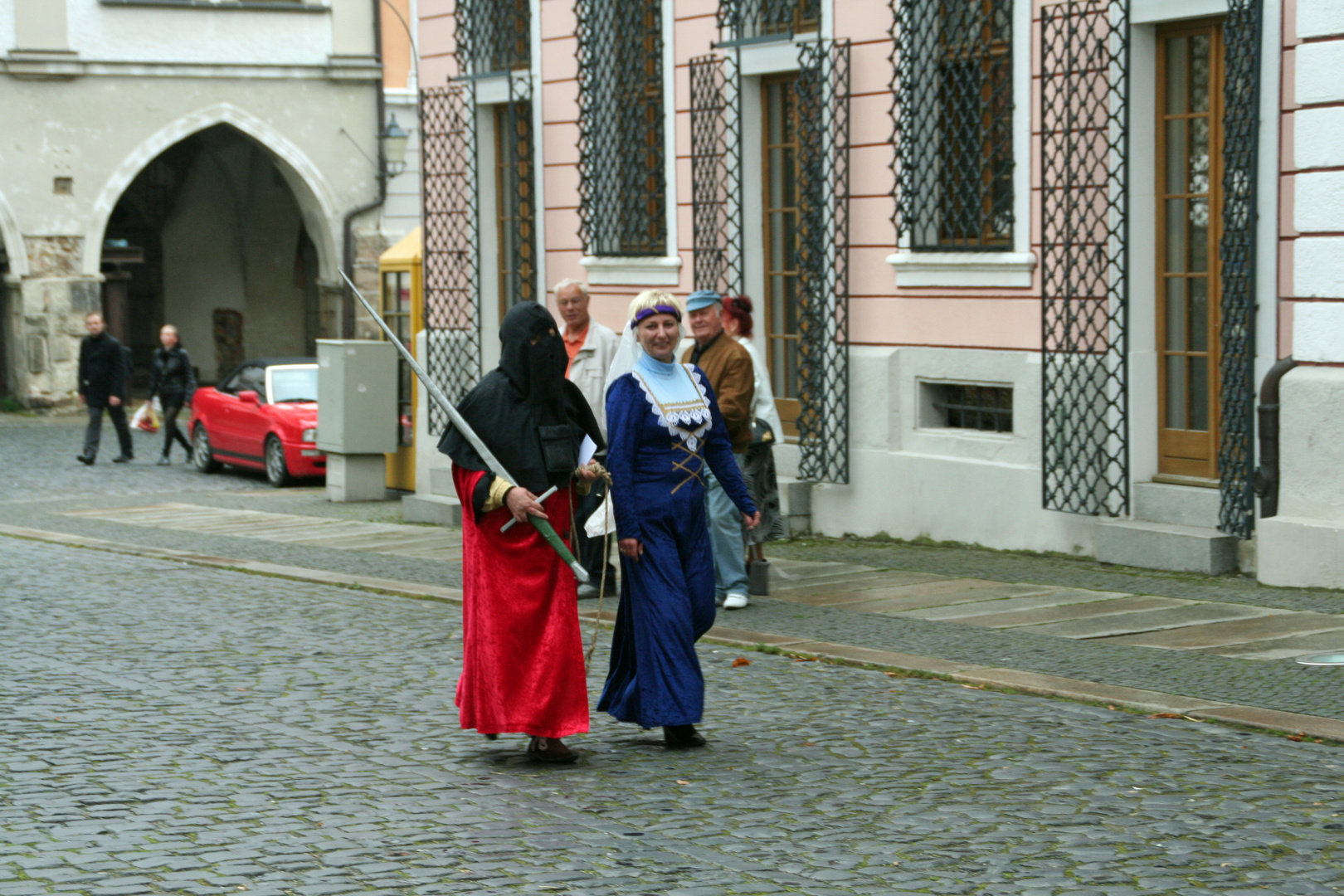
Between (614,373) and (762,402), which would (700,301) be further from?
(762,402)

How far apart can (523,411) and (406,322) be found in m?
12.4

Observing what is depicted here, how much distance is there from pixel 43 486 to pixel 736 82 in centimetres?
960

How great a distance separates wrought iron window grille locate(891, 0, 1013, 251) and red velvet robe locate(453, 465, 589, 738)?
6491mm

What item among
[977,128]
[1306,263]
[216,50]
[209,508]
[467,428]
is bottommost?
[209,508]

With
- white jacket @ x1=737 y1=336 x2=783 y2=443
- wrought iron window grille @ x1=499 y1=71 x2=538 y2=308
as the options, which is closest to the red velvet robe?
white jacket @ x1=737 y1=336 x2=783 y2=443

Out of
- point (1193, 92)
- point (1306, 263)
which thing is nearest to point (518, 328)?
point (1306, 263)

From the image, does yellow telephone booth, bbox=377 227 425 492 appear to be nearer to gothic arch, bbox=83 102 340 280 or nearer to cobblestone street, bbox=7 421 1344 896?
cobblestone street, bbox=7 421 1344 896

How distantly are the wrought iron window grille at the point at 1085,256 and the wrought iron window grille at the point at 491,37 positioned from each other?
6440 millimetres

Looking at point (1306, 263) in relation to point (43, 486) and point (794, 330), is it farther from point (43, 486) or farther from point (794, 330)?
point (43, 486)

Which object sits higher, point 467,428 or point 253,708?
point 467,428

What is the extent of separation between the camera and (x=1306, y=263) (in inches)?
408

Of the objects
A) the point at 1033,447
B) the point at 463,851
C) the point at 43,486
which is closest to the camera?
the point at 463,851

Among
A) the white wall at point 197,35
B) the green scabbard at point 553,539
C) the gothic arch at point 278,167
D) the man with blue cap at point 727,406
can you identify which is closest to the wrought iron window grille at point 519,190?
the man with blue cap at point 727,406

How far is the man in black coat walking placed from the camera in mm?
22891
